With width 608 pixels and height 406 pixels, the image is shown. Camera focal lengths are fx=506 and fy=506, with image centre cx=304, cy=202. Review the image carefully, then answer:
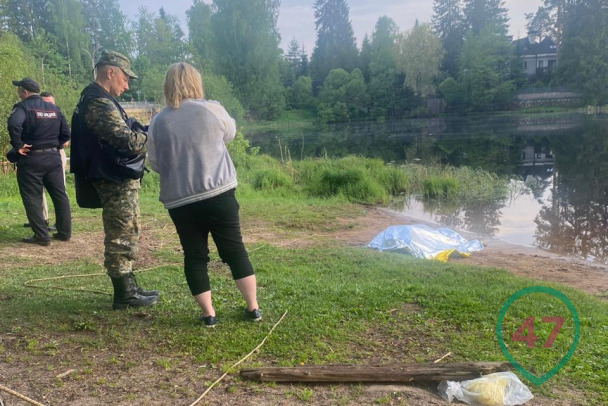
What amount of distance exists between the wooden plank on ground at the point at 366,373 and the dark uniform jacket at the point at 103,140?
1.68 meters

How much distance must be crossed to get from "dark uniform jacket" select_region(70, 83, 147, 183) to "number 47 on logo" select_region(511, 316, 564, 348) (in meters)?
2.96

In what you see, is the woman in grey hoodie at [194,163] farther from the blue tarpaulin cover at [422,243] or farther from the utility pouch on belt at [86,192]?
the blue tarpaulin cover at [422,243]

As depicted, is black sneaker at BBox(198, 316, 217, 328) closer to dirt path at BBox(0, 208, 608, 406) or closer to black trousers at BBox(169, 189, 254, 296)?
black trousers at BBox(169, 189, 254, 296)

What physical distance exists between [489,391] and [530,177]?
1616 centimetres

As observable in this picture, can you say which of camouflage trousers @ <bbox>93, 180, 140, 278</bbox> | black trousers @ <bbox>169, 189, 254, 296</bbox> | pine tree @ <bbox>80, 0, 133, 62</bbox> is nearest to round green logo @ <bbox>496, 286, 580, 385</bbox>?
black trousers @ <bbox>169, 189, 254, 296</bbox>

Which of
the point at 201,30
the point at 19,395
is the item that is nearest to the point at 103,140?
the point at 19,395

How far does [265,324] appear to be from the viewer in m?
3.59

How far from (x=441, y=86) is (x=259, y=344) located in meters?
57.6

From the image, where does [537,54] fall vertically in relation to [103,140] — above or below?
above

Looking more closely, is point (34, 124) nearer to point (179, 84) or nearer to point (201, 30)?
point (179, 84)

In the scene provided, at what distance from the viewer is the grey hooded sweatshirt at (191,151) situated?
125 inches

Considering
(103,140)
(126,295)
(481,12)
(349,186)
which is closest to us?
(103,140)

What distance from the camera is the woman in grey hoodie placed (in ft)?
10.4

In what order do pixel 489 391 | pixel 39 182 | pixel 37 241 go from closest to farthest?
pixel 489 391 < pixel 39 182 < pixel 37 241
